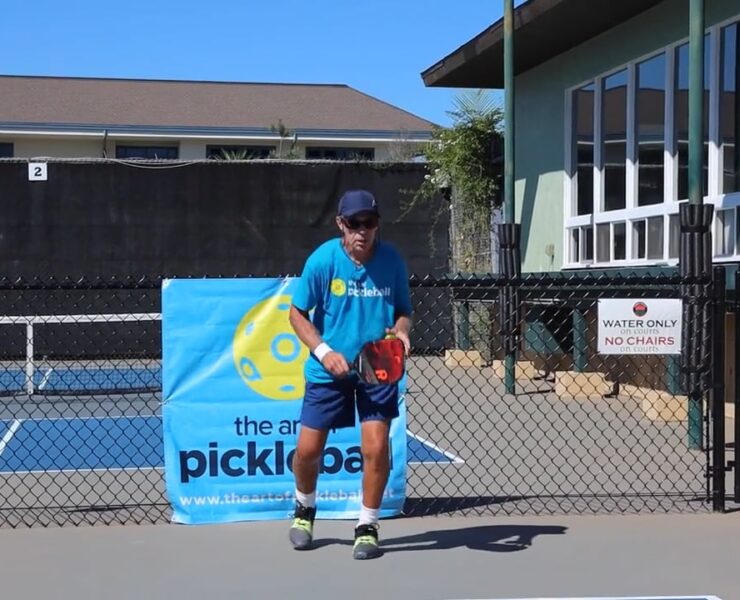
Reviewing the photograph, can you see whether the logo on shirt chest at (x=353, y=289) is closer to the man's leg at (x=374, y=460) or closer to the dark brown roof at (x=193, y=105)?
the man's leg at (x=374, y=460)

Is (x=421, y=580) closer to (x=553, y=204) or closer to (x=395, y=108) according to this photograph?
(x=553, y=204)

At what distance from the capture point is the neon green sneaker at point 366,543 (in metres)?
5.48

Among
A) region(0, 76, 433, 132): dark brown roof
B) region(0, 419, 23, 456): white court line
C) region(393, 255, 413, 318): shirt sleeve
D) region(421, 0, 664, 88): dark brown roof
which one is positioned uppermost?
region(0, 76, 433, 132): dark brown roof

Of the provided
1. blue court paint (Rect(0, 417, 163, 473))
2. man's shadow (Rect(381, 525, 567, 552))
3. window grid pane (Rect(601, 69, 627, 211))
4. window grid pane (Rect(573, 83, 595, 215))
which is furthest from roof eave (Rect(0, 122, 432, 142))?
man's shadow (Rect(381, 525, 567, 552))

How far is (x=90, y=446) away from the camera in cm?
986

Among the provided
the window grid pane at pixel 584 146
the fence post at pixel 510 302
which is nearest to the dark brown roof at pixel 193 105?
the window grid pane at pixel 584 146

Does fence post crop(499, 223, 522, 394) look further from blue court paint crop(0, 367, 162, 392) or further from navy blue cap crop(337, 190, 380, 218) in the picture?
navy blue cap crop(337, 190, 380, 218)

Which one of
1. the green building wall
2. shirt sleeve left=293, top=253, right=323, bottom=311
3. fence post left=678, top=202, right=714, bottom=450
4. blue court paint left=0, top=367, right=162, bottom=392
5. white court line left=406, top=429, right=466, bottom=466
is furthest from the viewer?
blue court paint left=0, top=367, right=162, bottom=392

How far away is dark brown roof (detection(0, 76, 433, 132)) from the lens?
30.8m

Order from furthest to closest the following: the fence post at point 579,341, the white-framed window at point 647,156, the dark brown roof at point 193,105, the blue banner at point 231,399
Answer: the dark brown roof at point 193,105 < the fence post at point 579,341 < the white-framed window at point 647,156 < the blue banner at point 231,399

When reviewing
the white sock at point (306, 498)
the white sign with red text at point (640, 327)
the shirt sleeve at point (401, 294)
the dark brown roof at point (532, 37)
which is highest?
the dark brown roof at point (532, 37)

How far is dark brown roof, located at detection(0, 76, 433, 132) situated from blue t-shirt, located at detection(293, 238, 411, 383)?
85.2 ft

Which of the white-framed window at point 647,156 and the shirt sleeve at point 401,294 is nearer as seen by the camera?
the shirt sleeve at point 401,294

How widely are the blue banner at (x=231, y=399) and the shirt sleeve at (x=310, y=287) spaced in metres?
0.72
